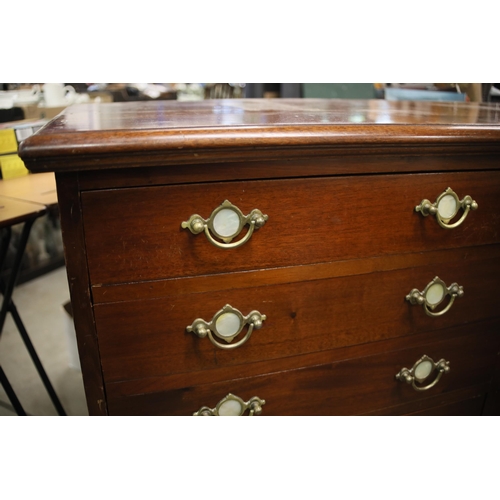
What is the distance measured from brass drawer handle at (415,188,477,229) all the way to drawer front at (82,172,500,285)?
12mm

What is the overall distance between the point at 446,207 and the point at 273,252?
1.08 feet

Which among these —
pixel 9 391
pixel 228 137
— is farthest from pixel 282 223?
pixel 9 391

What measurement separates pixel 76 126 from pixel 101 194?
0.11 metres

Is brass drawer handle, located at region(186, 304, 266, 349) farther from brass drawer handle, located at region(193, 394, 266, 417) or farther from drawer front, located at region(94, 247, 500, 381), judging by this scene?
brass drawer handle, located at region(193, 394, 266, 417)

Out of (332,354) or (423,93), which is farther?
(423,93)

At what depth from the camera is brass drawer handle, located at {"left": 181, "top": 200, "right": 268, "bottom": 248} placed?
650mm

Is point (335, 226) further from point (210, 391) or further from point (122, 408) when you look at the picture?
point (122, 408)

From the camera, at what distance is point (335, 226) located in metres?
0.73

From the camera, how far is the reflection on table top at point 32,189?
3.59 ft

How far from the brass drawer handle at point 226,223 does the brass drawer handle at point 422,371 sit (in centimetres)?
48

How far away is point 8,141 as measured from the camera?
1248mm

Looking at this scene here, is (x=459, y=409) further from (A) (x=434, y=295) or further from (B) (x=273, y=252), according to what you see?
(B) (x=273, y=252)

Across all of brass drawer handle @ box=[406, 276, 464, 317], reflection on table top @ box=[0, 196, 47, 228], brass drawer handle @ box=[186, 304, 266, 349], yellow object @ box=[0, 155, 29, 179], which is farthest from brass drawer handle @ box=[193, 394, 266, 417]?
Result: yellow object @ box=[0, 155, 29, 179]

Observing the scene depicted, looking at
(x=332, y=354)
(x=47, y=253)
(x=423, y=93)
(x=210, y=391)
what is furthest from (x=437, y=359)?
(x=47, y=253)
